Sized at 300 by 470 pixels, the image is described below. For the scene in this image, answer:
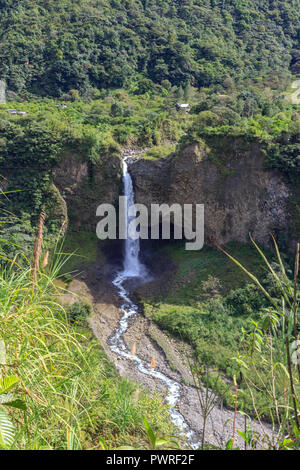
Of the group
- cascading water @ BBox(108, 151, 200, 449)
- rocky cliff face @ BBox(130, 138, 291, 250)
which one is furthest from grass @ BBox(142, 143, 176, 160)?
cascading water @ BBox(108, 151, 200, 449)

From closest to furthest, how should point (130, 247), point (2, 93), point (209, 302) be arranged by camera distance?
point (209, 302) < point (130, 247) < point (2, 93)

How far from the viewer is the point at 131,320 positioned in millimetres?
16328

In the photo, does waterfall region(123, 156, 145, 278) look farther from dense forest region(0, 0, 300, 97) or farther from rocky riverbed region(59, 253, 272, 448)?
dense forest region(0, 0, 300, 97)

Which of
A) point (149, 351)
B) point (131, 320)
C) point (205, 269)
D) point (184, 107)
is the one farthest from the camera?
point (184, 107)

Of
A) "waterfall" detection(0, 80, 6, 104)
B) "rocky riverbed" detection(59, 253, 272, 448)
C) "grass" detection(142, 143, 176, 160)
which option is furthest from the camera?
"waterfall" detection(0, 80, 6, 104)

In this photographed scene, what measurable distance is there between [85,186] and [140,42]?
25.1m

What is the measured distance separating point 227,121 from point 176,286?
9.45 meters

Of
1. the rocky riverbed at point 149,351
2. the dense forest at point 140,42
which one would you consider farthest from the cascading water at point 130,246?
the dense forest at point 140,42

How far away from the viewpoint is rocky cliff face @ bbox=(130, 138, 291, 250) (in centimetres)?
1866

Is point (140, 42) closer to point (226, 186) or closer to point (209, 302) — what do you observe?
point (226, 186)

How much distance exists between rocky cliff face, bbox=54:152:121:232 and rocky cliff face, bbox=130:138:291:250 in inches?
63.2

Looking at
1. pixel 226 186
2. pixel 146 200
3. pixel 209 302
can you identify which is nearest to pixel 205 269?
pixel 209 302

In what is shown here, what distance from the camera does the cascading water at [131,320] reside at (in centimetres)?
1046

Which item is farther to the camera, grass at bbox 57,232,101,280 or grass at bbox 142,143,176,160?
grass at bbox 142,143,176,160
